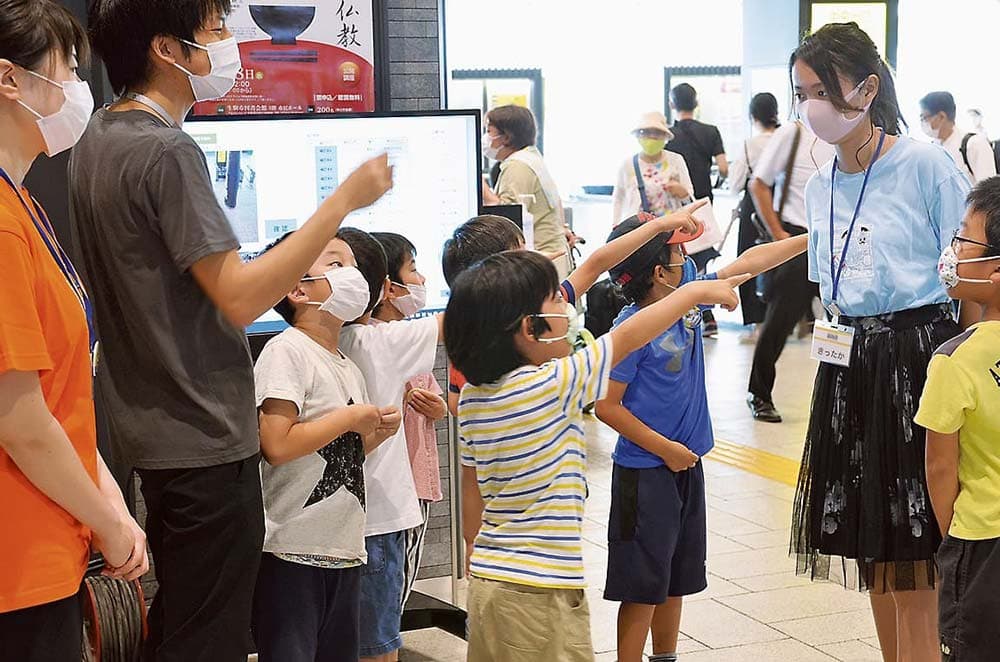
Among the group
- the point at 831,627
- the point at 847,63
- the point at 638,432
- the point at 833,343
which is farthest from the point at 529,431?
the point at 831,627

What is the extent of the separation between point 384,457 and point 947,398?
1147mm

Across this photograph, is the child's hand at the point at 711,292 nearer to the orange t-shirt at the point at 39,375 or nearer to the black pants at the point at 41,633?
the orange t-shirt at the point at 39,375

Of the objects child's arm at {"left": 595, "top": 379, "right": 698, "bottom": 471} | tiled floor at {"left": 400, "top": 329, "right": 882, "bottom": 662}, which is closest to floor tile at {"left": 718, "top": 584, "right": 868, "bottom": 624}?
tiled floor at {"left": 400, "top": 329, "right": 882, "bottom": 662}

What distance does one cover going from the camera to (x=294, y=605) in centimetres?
245

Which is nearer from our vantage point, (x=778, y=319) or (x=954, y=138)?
(x=778, y=319)

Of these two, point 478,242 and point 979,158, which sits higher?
point 979,158

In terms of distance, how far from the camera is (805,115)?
2918 mm

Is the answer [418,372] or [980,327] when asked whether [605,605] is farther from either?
[980,327]

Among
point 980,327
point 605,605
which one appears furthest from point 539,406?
point 605,605

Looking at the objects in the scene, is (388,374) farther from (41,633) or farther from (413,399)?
(41,633)

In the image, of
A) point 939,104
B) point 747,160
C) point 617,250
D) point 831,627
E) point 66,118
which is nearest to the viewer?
point 66,118

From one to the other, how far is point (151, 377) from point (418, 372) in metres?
0.83

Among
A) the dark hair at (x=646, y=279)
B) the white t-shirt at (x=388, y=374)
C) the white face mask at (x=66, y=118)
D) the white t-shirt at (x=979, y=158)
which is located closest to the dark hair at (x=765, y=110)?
the white t-shirt at (x=979, y=158)

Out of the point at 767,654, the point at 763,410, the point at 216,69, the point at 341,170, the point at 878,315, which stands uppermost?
the point at 216,69
